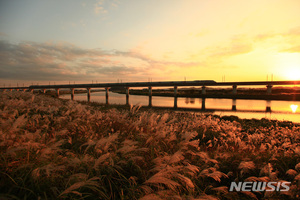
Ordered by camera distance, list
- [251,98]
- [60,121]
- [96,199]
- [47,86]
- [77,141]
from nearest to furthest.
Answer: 1. [96,199]
2. [77,141]
3. [60,121]
4. [251,98]
5. [47,86]

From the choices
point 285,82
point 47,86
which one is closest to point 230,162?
point 285,82

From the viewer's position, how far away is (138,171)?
295 centimetres

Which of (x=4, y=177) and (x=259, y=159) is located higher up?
(x=4, y=177)

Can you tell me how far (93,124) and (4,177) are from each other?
3.85m

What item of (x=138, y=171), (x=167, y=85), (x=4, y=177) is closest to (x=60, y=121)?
(x=4, y=177)

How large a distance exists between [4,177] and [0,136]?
0.95 metres

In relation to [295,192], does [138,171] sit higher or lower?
higher

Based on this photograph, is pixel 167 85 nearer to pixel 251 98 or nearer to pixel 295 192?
pixel 251 98

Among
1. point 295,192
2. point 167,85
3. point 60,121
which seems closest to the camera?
point 295,192

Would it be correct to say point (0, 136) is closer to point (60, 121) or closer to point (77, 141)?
point (77, 141)

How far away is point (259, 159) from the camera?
4223mm

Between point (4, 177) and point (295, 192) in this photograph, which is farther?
point (295, 192)

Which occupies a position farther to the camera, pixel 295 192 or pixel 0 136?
pixel 0 136

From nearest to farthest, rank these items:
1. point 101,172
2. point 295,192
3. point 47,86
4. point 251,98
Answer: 1. point 295,192
2. point 101,172
3. point 251,98
4. point 47,86
